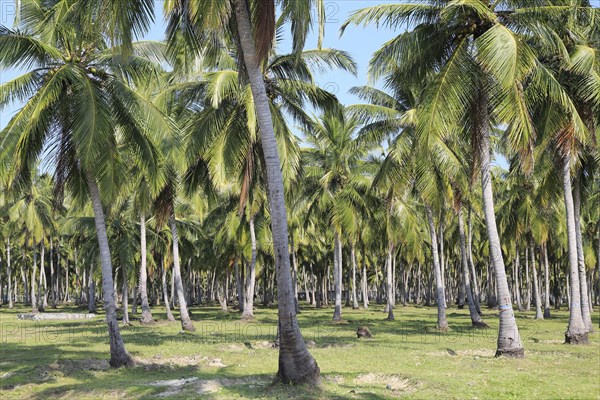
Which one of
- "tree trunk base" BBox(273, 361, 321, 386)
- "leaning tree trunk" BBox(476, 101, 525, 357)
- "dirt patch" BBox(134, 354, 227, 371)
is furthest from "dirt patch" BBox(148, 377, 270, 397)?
"leaning tree trunk" BBox(476, 101, 525, 357)

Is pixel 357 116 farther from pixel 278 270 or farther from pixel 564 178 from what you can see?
pixel 278 270

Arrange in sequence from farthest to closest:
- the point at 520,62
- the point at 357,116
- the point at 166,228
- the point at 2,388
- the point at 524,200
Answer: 1. the point at 166,228
2. the point at 524,200
3. the point at 357,116
4. the point at 520,62
5. the point at 2,388

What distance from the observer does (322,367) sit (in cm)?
1587

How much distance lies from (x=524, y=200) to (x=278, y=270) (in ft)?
88.0

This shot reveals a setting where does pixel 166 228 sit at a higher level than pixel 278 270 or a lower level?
higher

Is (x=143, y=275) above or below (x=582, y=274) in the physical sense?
above

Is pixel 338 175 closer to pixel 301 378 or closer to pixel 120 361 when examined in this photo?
pixel 120 361

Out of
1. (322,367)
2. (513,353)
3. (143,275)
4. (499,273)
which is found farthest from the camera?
(143,275)

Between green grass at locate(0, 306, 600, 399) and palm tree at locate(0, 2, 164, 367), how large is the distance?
230cm

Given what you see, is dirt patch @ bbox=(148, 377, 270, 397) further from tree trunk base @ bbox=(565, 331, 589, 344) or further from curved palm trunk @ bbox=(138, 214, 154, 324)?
curved palm trunk @ bbox=(138, 214, 154, 324)

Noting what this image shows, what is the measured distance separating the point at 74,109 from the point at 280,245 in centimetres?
779

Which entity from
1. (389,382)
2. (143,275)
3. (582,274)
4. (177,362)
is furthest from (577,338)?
(143,275)

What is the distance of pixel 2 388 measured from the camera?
1366 centimetres

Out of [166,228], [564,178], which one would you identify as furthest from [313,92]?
[166,228]
